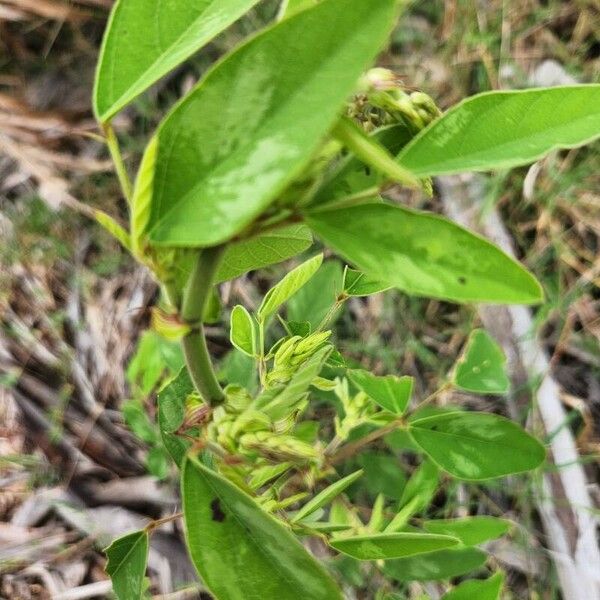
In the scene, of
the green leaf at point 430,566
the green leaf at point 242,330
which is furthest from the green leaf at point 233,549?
the green leaf at point 430,566

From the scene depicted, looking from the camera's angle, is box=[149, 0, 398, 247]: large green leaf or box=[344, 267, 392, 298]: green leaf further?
box=[344, 267, 392, 298]: green leaf

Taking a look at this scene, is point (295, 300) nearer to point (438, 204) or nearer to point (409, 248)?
point (438, 204)

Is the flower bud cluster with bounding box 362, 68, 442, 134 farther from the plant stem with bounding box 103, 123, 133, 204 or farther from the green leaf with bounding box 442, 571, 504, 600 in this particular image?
the green leaf with bounding box 442, 571, 504, 600

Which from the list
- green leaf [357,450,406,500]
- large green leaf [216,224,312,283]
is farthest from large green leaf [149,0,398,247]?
green leaf [357,450,406,500]

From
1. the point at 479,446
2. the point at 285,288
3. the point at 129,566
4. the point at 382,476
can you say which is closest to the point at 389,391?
the point at 479,446

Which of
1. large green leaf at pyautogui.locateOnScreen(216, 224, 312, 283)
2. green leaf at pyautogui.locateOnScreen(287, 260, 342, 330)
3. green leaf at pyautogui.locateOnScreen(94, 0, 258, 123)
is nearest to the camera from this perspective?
green leaf at pyautogui.locateOnScreen(94, 0, 258, 123)

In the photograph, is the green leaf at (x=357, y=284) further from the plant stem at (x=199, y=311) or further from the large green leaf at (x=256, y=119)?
the large green leaf at (x=256, y=119)

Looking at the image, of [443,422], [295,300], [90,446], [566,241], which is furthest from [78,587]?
[566,241]
